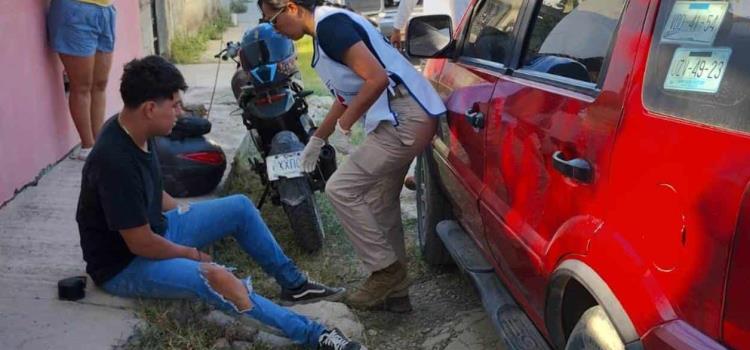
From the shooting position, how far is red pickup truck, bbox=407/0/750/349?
66.6 inches

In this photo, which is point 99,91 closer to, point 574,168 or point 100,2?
point 100,2

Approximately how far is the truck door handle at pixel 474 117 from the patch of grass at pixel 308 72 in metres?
4.87

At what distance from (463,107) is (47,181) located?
2.71 metres

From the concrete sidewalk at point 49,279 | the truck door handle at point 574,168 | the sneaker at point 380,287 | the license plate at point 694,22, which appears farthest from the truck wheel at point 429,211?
the license plate at point 694,22

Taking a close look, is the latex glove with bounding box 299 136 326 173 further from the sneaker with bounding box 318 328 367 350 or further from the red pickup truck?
the sneaker with bounding box 318 328 367 350

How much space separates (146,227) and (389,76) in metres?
1.27

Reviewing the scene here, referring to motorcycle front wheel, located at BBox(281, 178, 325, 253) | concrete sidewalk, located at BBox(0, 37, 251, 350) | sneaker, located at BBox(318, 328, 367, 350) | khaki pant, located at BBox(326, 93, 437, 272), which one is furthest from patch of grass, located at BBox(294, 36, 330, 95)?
sneaker, located at BBox(318, 328, 367, 350)

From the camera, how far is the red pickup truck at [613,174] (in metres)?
1.69

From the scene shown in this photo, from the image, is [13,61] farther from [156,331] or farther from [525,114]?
[525,114]

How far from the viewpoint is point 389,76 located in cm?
356

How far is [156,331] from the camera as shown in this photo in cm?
314

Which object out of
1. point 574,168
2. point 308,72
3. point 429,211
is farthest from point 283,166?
point 308,72

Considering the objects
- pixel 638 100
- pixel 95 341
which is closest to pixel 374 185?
pixel 95 341

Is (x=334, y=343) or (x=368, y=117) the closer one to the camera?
(x=334, y=343)
